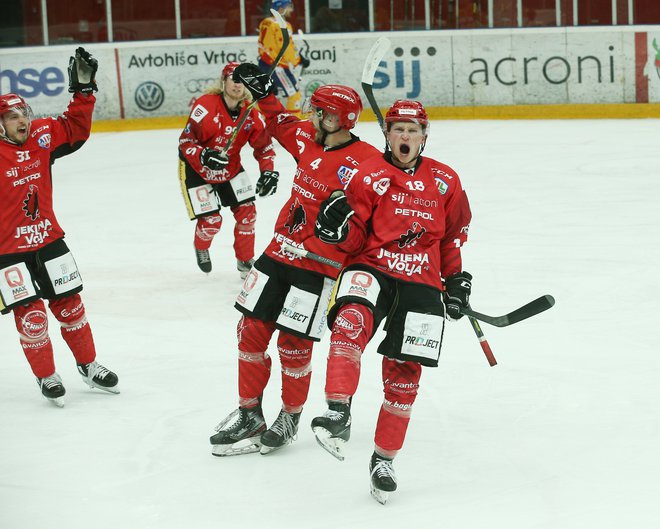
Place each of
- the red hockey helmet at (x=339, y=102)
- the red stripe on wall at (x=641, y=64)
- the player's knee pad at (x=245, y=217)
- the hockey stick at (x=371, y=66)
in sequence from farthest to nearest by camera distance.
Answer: the red stripe on wall at (x=641, y=64), the player's knee pad at (x=245, y=217), the hockey stick at (x=371, y=66), the red hockey helmet at (x=339, y=102)

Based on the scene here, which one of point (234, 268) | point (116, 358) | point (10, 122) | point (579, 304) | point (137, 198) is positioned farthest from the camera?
point (137, 198)

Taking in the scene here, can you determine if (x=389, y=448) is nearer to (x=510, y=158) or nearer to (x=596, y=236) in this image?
(x=596, y=236)

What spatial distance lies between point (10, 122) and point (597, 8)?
10.3m

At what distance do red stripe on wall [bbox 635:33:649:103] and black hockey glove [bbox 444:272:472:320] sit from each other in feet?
32.2

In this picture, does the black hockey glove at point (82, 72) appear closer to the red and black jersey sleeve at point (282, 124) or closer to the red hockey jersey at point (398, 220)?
the red and black jersey sleeve at point (282, 124)

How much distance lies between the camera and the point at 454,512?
11.5 ft

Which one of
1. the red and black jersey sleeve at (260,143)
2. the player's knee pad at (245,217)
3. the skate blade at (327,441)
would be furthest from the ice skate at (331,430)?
the player's knee pad at (245,217)

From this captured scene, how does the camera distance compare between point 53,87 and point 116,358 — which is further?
point 53,87

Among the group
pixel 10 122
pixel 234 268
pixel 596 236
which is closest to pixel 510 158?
pixel 596 236

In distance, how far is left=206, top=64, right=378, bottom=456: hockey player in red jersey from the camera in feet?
13.1

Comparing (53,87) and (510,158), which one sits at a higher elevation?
(53,87)

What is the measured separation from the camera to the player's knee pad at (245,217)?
22.4 ft

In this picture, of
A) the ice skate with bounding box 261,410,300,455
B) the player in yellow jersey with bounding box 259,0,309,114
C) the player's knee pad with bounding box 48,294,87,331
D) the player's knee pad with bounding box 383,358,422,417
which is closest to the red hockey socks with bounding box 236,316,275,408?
the ice skate with bounding box 261,410,300,455

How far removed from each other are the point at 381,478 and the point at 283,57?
9047 mm
